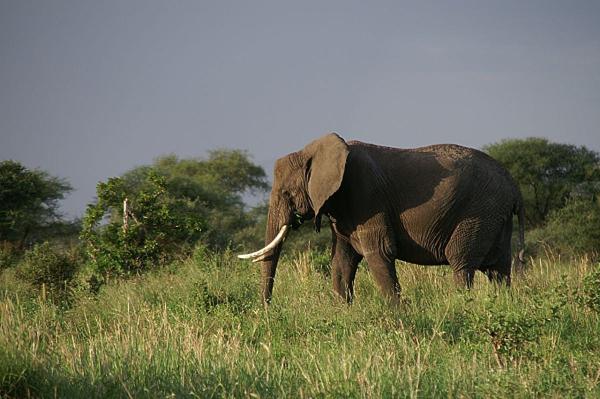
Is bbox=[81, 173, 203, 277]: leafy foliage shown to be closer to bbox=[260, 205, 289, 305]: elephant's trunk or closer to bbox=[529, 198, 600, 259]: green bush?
bbox=[260, 205, 289, 305]: elephant's trunk

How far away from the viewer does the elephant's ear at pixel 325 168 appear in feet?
30.6

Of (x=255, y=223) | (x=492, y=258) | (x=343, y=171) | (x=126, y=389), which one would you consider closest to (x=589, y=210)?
(x=255, y=223)

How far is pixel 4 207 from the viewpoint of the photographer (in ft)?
79.9

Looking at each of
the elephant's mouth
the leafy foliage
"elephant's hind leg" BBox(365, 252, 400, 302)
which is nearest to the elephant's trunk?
the elephant's mouth

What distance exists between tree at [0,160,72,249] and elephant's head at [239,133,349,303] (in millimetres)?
15309

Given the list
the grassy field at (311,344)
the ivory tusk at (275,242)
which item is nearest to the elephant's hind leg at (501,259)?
the grassy field at (311,344)

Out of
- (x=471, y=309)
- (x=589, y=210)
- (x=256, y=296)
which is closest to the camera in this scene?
(x=471, y=309)

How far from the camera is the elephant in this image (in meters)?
9.47

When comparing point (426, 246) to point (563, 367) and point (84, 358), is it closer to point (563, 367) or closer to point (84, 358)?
point (563, 367)

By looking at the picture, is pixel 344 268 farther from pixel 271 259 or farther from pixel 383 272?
pixel 271 259

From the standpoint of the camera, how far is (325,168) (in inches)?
372

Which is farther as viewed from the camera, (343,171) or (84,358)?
(343,171)

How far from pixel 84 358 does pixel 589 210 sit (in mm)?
19501

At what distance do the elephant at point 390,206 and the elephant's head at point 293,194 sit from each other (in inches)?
0.4
